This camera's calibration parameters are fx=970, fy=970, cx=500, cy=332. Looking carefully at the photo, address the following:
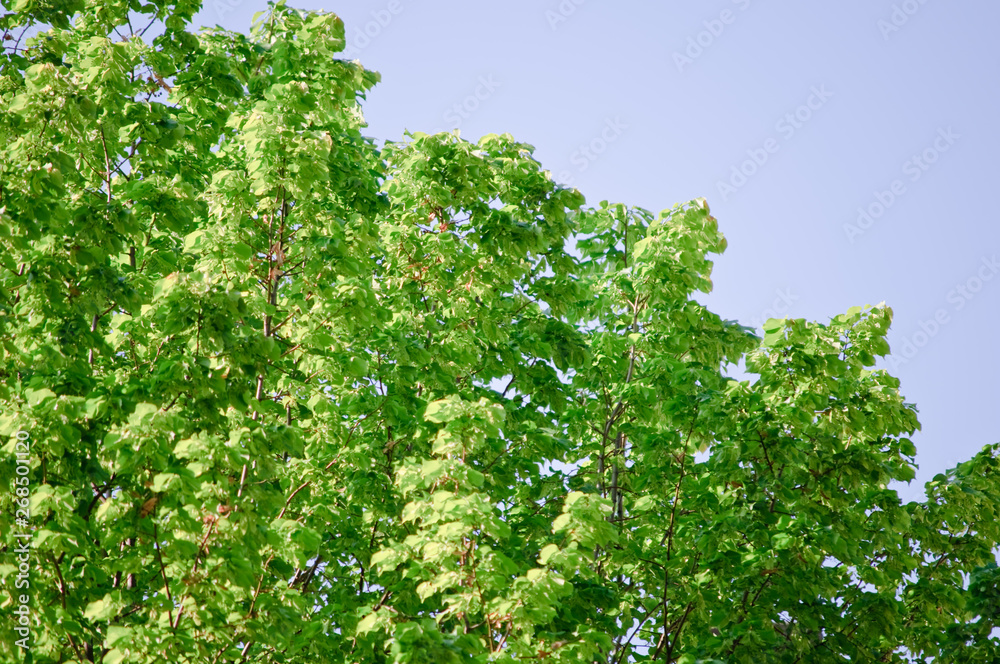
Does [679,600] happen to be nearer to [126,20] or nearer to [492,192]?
[492,192]

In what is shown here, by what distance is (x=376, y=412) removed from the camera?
10125 mm

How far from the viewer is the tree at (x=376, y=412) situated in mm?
7051

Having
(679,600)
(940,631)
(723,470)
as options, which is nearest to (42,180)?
(723,470)

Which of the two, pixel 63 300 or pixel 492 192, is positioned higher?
pixel 492 192

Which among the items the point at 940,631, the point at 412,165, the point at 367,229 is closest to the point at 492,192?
the point at 412,165

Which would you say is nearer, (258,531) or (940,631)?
(258,531)

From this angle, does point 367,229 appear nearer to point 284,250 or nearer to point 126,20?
point 284,250

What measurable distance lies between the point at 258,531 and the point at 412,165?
4.53 m

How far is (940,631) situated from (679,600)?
302 cm

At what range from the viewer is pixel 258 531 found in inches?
285

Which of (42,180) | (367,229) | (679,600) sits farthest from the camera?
(679,600)

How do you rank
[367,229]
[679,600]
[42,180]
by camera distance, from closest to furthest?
[42,180]
[367,229]
[679,600]

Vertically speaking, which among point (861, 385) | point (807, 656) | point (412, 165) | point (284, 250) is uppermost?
point (412, 165)

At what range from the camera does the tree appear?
7.05 metres
